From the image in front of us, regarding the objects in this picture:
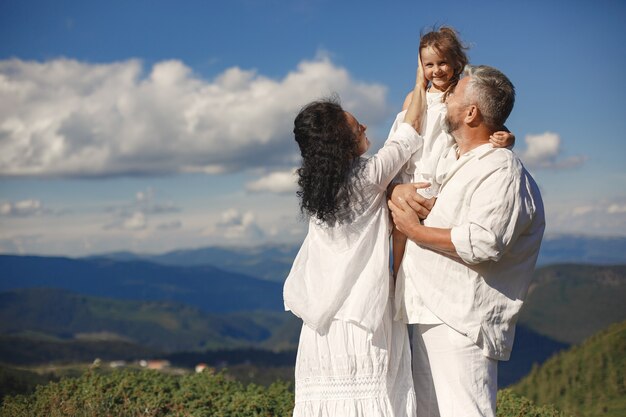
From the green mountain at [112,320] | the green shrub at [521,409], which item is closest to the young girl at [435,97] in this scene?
the green shrub at [521,409]

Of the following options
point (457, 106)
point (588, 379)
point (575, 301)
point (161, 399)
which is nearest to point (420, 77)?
point (457, 106)

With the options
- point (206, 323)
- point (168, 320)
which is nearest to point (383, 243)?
point (168, 320)

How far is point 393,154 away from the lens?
392 centimetres

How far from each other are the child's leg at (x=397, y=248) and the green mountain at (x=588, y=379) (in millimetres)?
5330

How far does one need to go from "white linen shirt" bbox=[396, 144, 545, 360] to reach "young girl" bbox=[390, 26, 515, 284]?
315mm

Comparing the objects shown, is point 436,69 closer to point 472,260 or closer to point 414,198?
point 414,198

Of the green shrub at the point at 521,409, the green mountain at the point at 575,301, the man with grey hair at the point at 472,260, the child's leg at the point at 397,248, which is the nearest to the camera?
the man with grey hair at the point at 472,260

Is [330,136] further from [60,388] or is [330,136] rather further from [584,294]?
[584,294]

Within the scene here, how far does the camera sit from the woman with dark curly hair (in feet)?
12.5

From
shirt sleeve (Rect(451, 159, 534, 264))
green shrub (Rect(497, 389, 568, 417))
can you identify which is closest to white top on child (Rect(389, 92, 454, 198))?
shirt sleeve (Rect(451, 159, 534, 264))

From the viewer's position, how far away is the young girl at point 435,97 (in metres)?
4.05

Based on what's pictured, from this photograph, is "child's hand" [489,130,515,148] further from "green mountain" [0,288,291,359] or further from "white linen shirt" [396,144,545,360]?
"green mountain" [0,288,291,359]

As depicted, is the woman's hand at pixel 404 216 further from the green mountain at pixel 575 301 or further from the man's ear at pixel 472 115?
the green mountain at pixel 575 301

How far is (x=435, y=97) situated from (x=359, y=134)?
580mm
